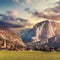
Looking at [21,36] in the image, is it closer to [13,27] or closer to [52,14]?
[13,27]

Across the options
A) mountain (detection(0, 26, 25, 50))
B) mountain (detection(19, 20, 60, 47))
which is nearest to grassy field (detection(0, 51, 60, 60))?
mountain (detection(0, 26, 25, 50))

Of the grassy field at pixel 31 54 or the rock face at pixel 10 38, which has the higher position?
the rock face at pixel 10 38

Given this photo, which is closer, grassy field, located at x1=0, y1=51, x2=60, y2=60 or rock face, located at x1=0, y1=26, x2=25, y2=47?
grassy field, located at x1=0, y1=51, x2=60, y2=60

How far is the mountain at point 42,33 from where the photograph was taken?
62.8ft

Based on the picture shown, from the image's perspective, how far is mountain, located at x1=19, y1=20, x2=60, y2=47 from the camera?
19.2 metres

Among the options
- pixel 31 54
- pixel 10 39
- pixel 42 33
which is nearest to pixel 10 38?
pixel 10 39

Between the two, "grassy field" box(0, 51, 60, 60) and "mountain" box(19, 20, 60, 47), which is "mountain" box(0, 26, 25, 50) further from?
"grassy field" box(0, 51, 60, 60)

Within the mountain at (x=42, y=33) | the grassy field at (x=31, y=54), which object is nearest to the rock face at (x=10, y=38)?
the mountain at (x=42, y=33)

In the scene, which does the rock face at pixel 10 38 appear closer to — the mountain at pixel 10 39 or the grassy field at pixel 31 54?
the mountain at pixel 10 39

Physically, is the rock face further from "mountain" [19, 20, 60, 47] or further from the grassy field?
the grassy field

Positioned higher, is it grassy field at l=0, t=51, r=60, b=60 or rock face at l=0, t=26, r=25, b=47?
rock face at l=0, t=26, r=25, b=47

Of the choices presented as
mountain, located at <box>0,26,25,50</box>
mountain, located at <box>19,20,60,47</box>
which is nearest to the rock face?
mountain, located at <box>0,26,25,50</box>

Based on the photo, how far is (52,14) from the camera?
20359mm

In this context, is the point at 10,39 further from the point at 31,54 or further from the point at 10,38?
the point at 31,54
